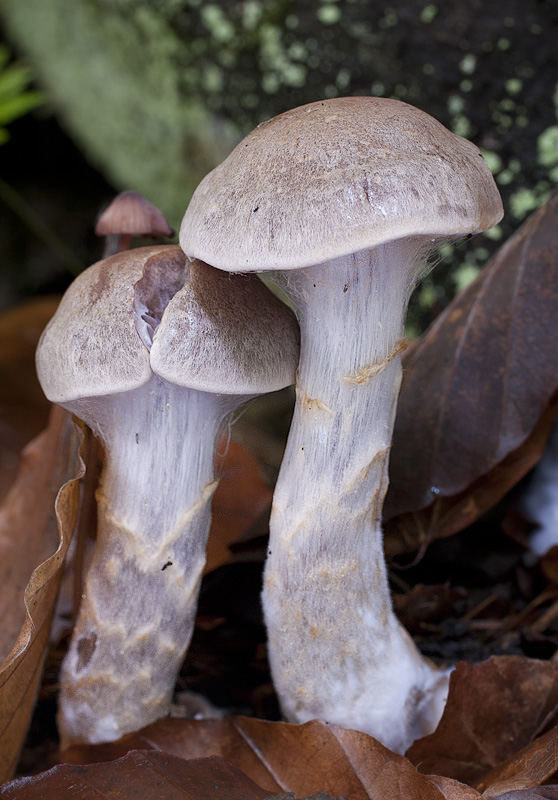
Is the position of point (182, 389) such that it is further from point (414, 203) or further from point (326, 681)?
point (326, 681)

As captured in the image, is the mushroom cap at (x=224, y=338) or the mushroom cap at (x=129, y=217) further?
the mushroom cap at (x=129, y=217)

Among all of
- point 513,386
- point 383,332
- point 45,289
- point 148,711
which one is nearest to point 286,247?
point 383,332

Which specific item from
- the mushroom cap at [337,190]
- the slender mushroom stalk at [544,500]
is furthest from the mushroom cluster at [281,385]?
the slender mushroom stalk at [544,500]

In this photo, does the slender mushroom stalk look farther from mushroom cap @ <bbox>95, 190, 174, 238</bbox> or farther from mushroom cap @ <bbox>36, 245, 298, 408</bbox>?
mushroom cap @ <bbox>95, 190, 174, 238</bbox>

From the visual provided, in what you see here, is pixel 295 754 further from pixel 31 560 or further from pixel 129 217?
pixel 129 217

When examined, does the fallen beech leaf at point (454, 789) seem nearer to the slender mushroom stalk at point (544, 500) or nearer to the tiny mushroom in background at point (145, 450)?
the tiny mushroom in background at point (145, 450)

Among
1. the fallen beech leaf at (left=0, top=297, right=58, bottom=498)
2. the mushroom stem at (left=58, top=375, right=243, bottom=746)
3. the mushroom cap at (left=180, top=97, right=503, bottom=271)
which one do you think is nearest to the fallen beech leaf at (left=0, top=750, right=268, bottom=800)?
the mushroom stem at (left=58, top=375, right=243, bottom=746)

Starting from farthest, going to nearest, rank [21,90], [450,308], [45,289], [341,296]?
[45,289] < [21,90] < [450,308] < [341,296]
